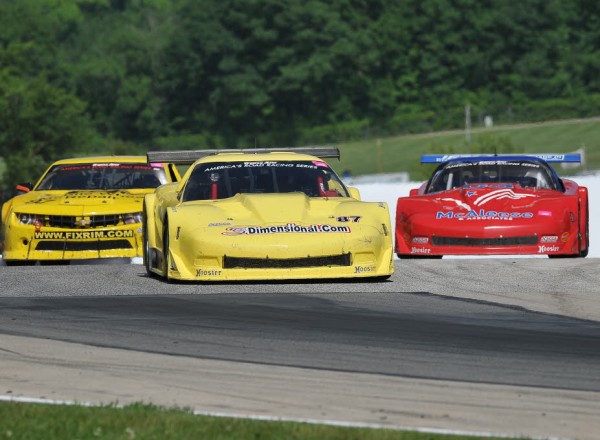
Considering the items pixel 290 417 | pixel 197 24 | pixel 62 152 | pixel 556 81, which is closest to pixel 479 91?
pixel 556 81

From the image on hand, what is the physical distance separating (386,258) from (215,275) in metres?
1.45

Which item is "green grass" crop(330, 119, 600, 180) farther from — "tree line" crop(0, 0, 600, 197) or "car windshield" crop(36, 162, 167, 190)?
"car windshield" crop(36, 162, 167, 190)

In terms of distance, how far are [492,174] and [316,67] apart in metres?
97.0

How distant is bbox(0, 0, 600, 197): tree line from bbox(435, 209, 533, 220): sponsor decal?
91.0 m

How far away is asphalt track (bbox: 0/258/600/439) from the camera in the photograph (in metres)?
6.97

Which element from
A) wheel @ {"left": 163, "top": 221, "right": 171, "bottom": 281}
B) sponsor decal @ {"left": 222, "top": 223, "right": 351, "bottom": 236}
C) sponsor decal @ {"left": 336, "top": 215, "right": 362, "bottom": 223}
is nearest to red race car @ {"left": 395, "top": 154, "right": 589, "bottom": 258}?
sponsor decal @ {"left": 336, "top": 215, "right": 362, "bottom": 223}

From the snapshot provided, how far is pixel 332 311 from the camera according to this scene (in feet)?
34.9

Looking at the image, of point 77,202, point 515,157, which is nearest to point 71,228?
point 77,202

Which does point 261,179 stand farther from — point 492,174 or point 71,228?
point 492,174

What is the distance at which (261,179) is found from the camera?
A: 14.0 m

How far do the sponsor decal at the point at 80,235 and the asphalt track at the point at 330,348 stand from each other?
8.51 ft

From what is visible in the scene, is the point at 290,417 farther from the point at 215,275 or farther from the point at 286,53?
the point at 286,53

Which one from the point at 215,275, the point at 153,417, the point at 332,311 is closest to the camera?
the point at 153,417

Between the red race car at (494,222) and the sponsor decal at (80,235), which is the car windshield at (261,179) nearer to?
the sponsor decal at (80,235)
